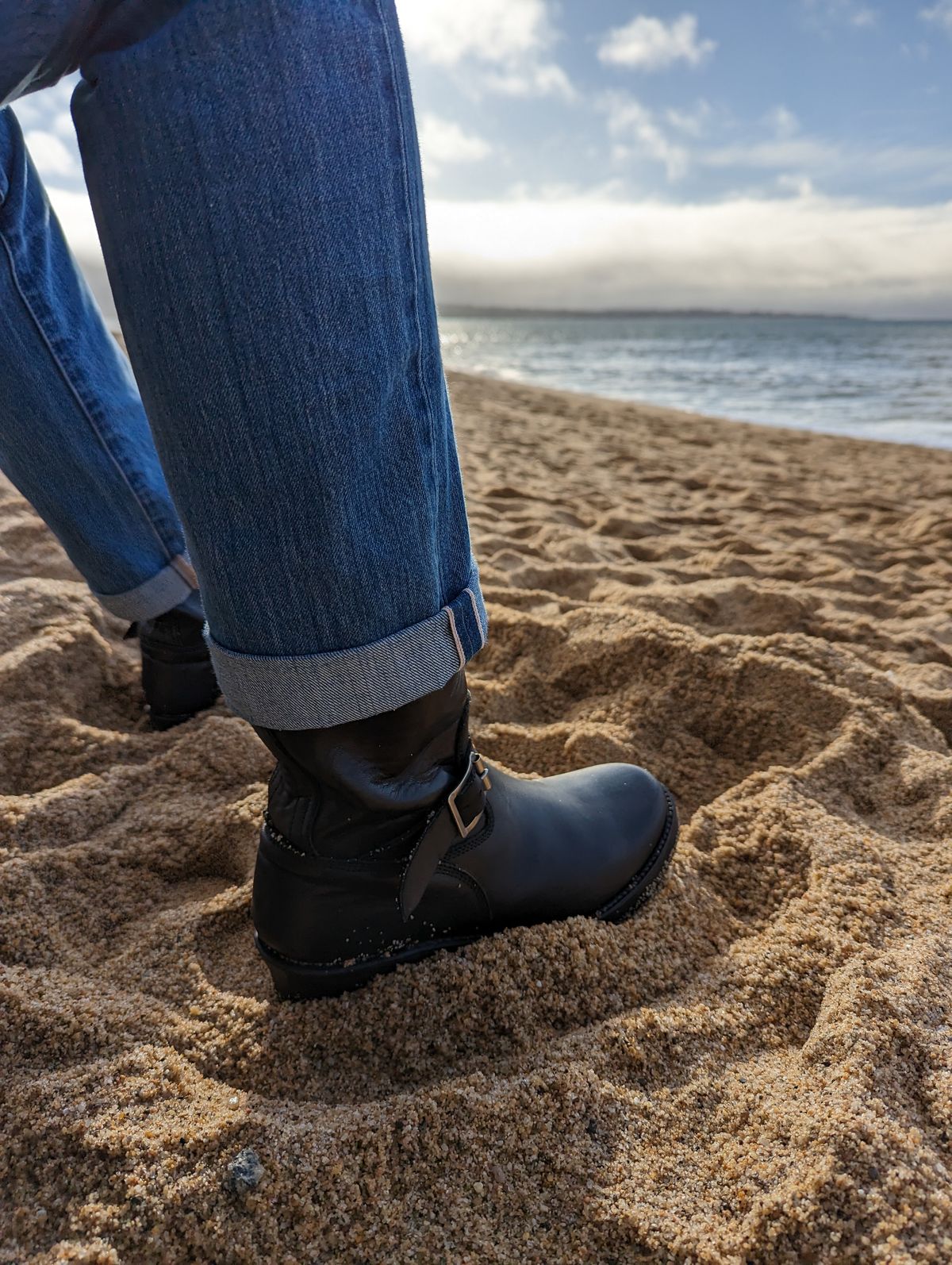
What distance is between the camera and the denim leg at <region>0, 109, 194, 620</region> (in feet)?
3.46

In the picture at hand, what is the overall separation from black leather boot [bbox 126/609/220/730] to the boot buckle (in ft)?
2.14

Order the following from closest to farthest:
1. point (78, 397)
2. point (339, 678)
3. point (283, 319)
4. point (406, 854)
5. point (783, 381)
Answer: point (283, 319) < point (339, 678) < point (406, 854) < point (78, 397) < point (783, 381)

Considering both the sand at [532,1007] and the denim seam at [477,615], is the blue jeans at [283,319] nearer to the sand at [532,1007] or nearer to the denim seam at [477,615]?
the denim seam at [477,615]

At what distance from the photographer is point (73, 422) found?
3.74 feet

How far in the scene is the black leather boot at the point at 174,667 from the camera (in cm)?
134

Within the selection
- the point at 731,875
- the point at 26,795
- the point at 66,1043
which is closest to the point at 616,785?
the point at 731,875

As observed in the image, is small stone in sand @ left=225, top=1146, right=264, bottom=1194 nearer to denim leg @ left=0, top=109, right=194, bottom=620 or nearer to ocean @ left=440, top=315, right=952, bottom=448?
denim leg @ left=0, top=109, right=194, bottom=620

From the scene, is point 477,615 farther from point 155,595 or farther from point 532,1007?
point 155,595

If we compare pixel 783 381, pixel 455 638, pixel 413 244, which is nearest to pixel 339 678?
pixel 455 638

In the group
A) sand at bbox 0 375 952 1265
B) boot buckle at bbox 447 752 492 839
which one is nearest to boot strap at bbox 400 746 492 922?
boot buckle at bbox 447 752 492 839

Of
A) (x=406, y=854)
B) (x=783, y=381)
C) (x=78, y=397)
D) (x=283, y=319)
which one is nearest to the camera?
(x=283, y=319)

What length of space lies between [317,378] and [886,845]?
979 millimetres

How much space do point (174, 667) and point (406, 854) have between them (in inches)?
28.1

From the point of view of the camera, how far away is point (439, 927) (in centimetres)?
89
